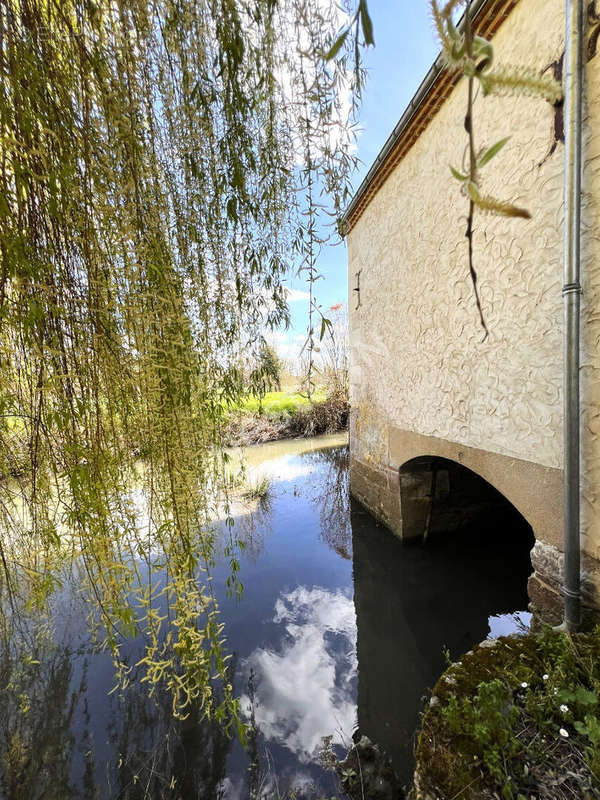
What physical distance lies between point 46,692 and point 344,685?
7.13 feet

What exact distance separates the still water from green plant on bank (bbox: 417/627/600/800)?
3.37 feet

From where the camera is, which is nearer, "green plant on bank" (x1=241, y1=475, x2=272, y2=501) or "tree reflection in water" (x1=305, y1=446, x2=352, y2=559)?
"tree reflection in water" (x1=305, y1=446, x2=352, y2=559)

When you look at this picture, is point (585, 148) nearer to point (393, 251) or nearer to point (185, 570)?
point (393, 251)

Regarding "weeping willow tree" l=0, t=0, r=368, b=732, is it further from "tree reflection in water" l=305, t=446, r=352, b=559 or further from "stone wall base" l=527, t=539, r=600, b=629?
"tree reflection in water" l=305, t=446, r=352, b=559

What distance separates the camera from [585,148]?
172cm

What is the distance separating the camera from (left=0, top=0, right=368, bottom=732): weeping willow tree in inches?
30.1

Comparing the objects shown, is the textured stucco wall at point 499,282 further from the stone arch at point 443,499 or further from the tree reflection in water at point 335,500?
the tree reflection in water at point 335,500

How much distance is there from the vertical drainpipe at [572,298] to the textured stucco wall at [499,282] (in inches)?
3.0

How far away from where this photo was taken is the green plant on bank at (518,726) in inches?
44.9

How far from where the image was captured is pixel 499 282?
228 centimetres

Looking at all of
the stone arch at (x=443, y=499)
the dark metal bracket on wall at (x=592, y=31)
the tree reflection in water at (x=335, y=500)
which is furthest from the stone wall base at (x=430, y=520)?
the dark metal bracket on wall at (x=592, y=31)

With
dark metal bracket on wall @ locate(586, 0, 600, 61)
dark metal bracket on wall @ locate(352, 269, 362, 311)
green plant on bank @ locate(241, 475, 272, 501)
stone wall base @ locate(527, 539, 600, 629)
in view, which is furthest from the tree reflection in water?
dark metal bracket on wall @ locate(586, 0, 600, 61)

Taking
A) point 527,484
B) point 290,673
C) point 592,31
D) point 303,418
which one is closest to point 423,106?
point 592,31

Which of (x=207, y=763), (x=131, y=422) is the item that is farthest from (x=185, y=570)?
(x=207, y=763)
